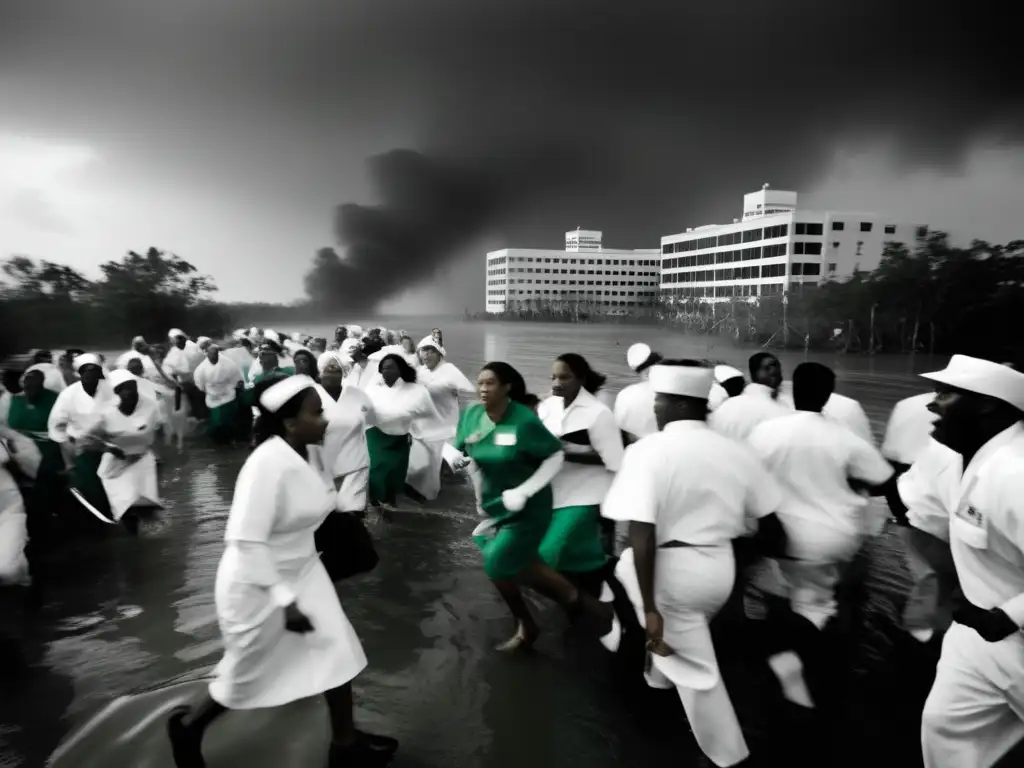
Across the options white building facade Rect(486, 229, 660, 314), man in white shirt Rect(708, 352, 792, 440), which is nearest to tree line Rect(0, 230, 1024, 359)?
man in white shirt Rect(708, 352, 792, 440)

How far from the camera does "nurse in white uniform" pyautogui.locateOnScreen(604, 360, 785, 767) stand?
258cm

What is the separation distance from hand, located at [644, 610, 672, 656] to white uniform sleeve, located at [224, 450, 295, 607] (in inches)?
50.3

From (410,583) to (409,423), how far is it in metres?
1.92

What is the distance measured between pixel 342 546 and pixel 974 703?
7.35 feet

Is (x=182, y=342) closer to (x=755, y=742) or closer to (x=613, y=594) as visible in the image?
(x=613, y=594)

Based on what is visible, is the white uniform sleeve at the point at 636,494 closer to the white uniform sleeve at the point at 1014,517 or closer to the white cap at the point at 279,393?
the white uniform sleeve at the point at 1014,517

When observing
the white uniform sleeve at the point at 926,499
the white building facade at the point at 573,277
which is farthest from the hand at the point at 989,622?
the white building facade at the point at 573,277

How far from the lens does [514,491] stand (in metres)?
3.63

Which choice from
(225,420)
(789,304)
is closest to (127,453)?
(225,420)

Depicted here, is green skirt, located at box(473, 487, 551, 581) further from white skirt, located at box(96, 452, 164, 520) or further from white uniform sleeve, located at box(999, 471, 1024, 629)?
white skirt, located at box(96, 452, 164, 520)

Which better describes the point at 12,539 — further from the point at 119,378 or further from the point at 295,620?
the point at 295,620

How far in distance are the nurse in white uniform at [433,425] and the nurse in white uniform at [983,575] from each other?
195 inches

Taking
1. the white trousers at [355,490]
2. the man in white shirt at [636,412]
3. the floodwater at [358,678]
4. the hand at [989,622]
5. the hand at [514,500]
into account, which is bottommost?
the floodwater at [358,678]

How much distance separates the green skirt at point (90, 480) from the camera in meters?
5.89
